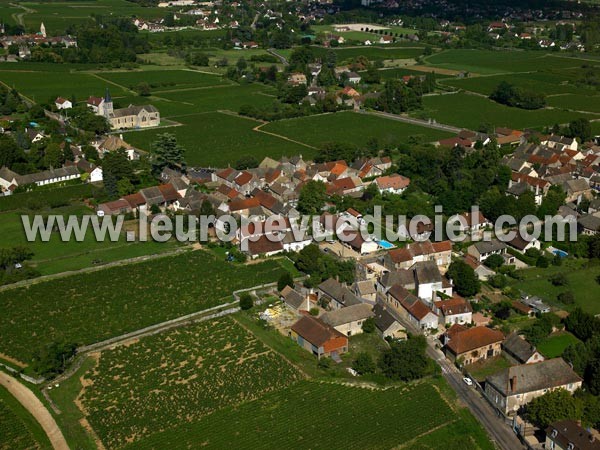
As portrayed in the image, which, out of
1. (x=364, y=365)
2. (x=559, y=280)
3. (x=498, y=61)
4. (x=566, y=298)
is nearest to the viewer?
(x=364, y=365)

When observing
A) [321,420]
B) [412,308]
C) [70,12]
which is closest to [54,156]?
[412,308]

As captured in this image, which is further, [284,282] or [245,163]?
[245,163]

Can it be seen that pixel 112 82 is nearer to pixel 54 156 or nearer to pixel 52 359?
pixel 54 156

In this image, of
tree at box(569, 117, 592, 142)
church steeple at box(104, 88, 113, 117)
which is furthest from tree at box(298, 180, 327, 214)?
church steeple at box(104, 88, 113, 117)

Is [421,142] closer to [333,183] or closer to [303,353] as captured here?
[333,183]

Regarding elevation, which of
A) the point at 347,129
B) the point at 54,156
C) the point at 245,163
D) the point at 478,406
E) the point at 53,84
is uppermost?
the point at 54,156

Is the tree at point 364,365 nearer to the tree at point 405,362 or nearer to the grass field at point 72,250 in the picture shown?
the tree at point 405,362
